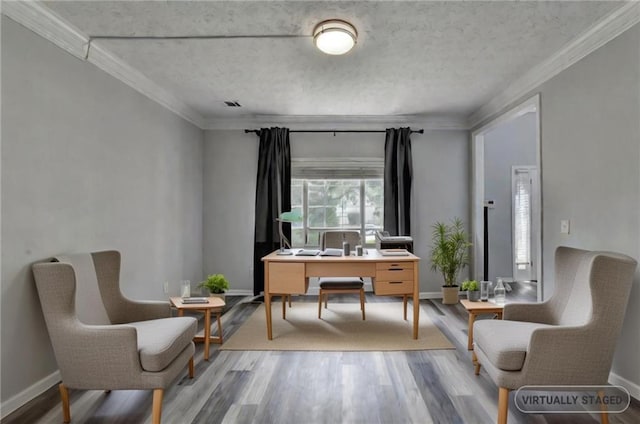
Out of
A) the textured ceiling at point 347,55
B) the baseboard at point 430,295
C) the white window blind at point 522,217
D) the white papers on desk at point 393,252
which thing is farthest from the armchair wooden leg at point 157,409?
the white window blind at point 522,217

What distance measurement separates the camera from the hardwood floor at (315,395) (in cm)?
195

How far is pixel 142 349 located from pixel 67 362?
42 centimetres

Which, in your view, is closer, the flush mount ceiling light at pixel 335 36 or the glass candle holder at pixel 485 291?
the flush mount ceiling light at pixel 335 36

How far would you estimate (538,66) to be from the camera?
305 cm

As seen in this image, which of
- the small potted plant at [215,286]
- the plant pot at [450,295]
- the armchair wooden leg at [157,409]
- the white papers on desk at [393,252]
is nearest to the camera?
the armchair wooden leg at [157,409]

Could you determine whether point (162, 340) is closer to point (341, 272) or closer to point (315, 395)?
point (315, 395)

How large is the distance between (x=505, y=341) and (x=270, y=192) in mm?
3505

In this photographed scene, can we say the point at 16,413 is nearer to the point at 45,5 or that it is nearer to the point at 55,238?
the point at 55,238

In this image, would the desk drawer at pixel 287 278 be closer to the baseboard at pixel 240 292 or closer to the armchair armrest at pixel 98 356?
the armchair armrest at pixel 98 356

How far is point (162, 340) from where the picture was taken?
1930 millimetres

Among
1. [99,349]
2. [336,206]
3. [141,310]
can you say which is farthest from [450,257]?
[99,349]

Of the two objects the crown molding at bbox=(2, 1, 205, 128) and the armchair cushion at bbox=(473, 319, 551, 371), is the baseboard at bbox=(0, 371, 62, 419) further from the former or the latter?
the armchair cushion at bbox=(473, 319, 551, 371)

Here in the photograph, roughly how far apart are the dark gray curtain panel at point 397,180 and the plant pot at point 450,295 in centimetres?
87

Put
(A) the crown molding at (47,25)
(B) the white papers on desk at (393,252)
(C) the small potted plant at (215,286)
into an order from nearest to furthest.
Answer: (A) the crown molding at (47,25) → (B) the white papers on desk at (393,252) → (C) the small potted plant at (215,286)
